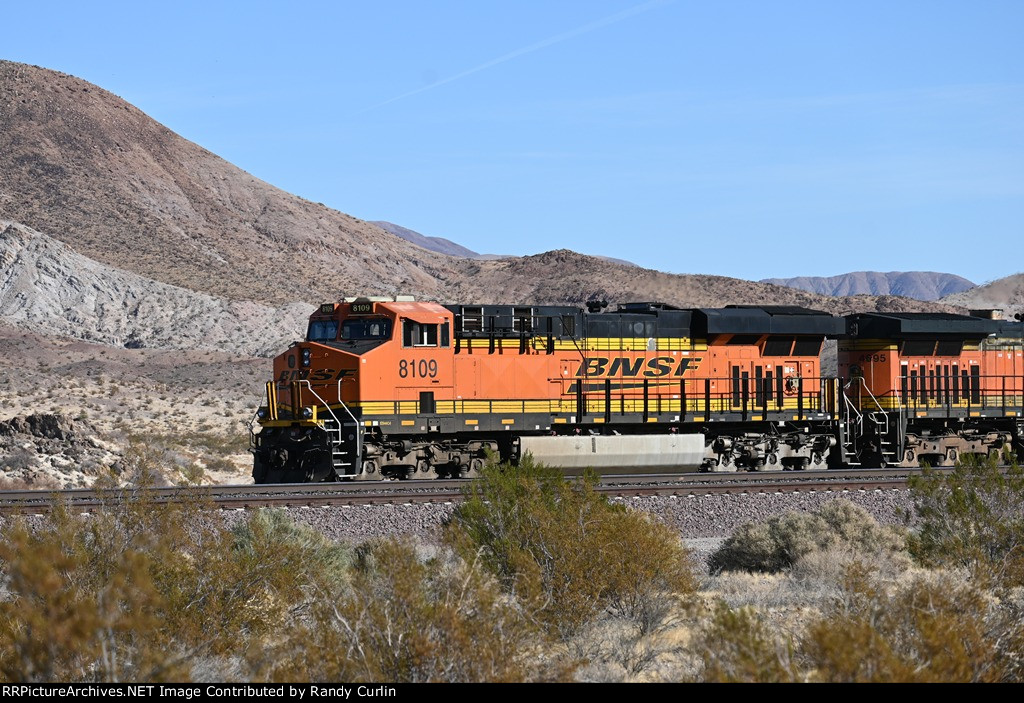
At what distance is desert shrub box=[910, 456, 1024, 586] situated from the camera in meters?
14.6

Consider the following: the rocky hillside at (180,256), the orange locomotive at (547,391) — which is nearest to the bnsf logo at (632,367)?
the orange locomotive at (547,391)

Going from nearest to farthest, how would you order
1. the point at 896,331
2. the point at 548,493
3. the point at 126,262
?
the point at 548,493
the point at 896,331
the point at 126,262

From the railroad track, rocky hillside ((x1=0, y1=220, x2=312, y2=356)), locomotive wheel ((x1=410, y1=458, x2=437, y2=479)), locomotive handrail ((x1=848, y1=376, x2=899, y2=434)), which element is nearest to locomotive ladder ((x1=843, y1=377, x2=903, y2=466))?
locomotive handrail ((x1=848, y1=376, x2=899, y2=434))

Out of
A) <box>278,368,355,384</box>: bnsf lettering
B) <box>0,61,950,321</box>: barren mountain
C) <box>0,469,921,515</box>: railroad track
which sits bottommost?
<box>0,469,921,515</box>: railroad track

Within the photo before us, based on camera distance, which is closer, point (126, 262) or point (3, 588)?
point (3, 588)

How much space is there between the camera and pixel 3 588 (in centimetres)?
1354

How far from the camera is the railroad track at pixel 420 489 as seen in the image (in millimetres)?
18438

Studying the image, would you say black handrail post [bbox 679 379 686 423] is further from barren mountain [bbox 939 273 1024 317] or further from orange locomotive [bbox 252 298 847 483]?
barren mountain [bbox 939 273 1024 317]

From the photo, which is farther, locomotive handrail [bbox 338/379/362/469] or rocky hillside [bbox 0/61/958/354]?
rocky hillside [bbox 0/61/958/354]

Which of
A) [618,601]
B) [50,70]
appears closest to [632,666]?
[618,601]

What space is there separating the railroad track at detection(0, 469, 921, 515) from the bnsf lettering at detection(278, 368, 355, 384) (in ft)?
6.65
